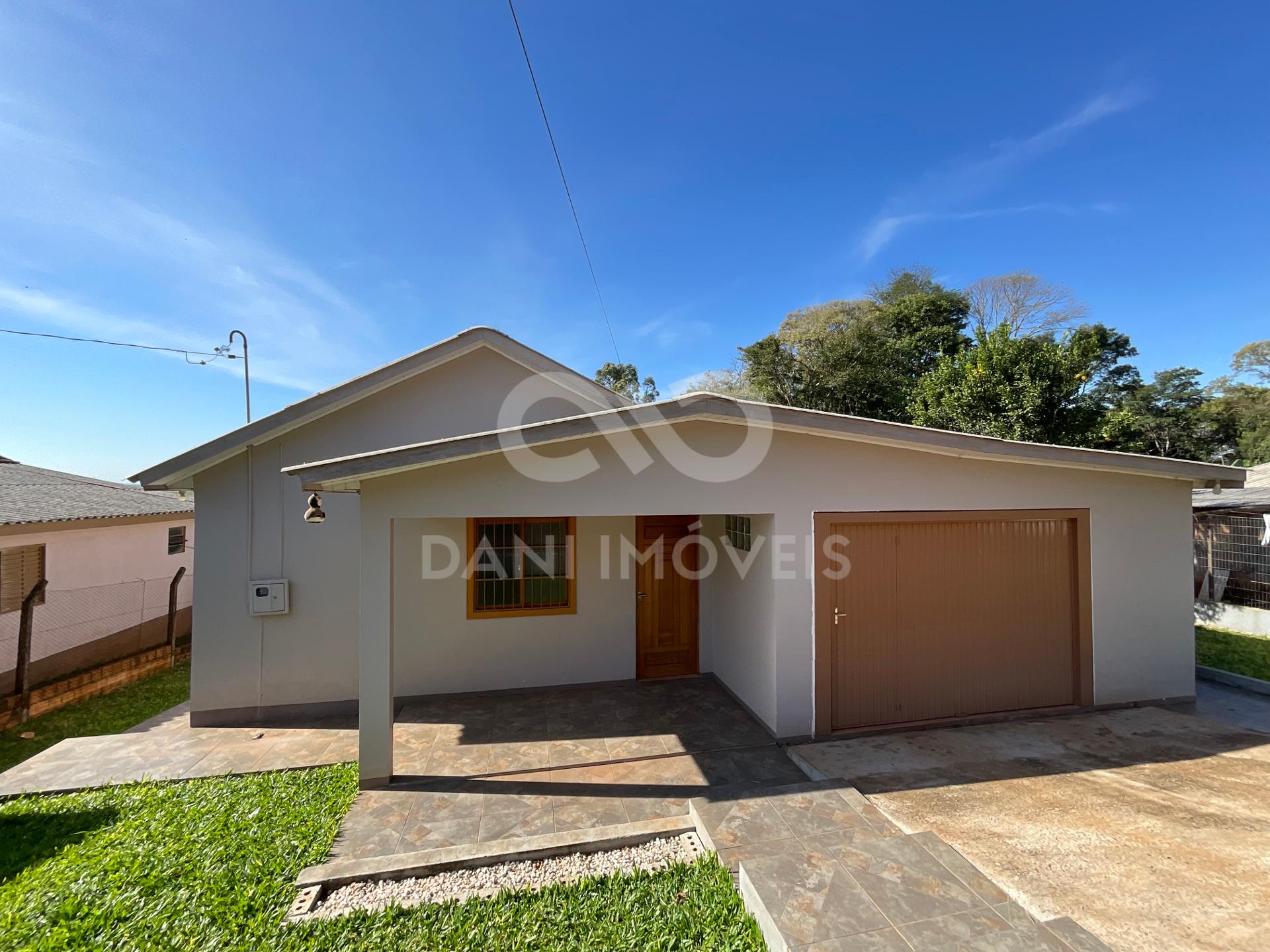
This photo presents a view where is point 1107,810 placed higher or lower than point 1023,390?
lower

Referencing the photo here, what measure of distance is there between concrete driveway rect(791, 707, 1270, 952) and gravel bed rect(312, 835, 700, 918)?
6.15ft

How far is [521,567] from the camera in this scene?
23.3 feet

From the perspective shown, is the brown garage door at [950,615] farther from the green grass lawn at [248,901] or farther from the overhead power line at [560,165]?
the overhead power line at [560,165]

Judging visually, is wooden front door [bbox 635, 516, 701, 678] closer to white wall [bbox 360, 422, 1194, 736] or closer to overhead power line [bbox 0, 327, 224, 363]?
white wall [bbox 360, 422, 1194, 736]

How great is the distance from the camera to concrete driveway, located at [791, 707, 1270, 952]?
3.01 meters

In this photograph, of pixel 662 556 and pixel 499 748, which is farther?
pixel 662 556

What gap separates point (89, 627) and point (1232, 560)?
21.5 m

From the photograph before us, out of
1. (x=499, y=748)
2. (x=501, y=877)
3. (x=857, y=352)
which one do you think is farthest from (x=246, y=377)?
(x=857, y=352)

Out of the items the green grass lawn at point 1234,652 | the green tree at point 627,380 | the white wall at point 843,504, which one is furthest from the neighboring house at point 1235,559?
the green tree at point 627,380

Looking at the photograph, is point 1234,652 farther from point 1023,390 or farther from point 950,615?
point 1023,390

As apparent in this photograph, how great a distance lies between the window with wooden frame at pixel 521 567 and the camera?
22.9 feet

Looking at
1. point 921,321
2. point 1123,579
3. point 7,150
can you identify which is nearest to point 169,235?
point 7,150

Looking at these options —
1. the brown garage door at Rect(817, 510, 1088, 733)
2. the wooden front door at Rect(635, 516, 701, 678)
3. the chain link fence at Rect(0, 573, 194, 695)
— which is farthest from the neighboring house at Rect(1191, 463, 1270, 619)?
the chain link fence at Rect(0, 573, 194, 695)

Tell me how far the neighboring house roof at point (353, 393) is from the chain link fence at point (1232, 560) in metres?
12.5
